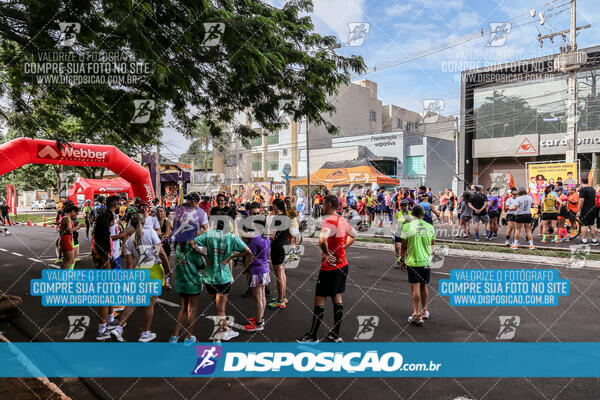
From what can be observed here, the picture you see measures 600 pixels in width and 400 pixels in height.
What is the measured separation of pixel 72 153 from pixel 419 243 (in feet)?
34.8

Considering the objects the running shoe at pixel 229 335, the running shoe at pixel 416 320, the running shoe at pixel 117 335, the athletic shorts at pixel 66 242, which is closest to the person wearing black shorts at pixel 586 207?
the running shoe at pixel 416 320

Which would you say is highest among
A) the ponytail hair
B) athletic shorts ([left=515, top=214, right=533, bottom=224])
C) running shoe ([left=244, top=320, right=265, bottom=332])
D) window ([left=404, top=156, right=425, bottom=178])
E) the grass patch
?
window ([left=404, top=156, right=425, bottom=178])

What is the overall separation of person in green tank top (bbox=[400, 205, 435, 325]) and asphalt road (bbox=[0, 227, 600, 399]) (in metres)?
0.25

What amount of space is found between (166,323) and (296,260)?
5.39 meters

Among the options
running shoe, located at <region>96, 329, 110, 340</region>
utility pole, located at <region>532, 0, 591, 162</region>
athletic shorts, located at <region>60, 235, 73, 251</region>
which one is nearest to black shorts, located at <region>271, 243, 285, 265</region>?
running shoe, located at <region>96, 329, 110, 340</region>

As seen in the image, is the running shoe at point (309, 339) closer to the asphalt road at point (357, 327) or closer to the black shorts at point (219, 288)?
the asphalt road at point (357, 327)

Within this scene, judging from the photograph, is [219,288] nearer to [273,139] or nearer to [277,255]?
[277,255]

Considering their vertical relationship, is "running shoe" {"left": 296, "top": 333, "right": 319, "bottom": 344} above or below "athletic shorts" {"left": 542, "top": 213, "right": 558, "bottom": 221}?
below

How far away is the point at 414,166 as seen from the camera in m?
33.8

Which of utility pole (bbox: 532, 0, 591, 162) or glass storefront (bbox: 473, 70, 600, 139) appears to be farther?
glass storefront (bbox: 473, 70, 600, 139)

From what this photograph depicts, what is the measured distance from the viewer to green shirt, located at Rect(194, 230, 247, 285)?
4.62 metres

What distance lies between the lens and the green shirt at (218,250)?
462cm

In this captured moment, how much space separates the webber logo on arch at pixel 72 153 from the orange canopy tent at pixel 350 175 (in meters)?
12.9

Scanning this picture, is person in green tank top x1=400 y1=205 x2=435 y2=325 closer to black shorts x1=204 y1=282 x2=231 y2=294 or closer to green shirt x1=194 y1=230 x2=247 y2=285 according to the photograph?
green shirt x1=194 y1=230 x2=247 y2=285
